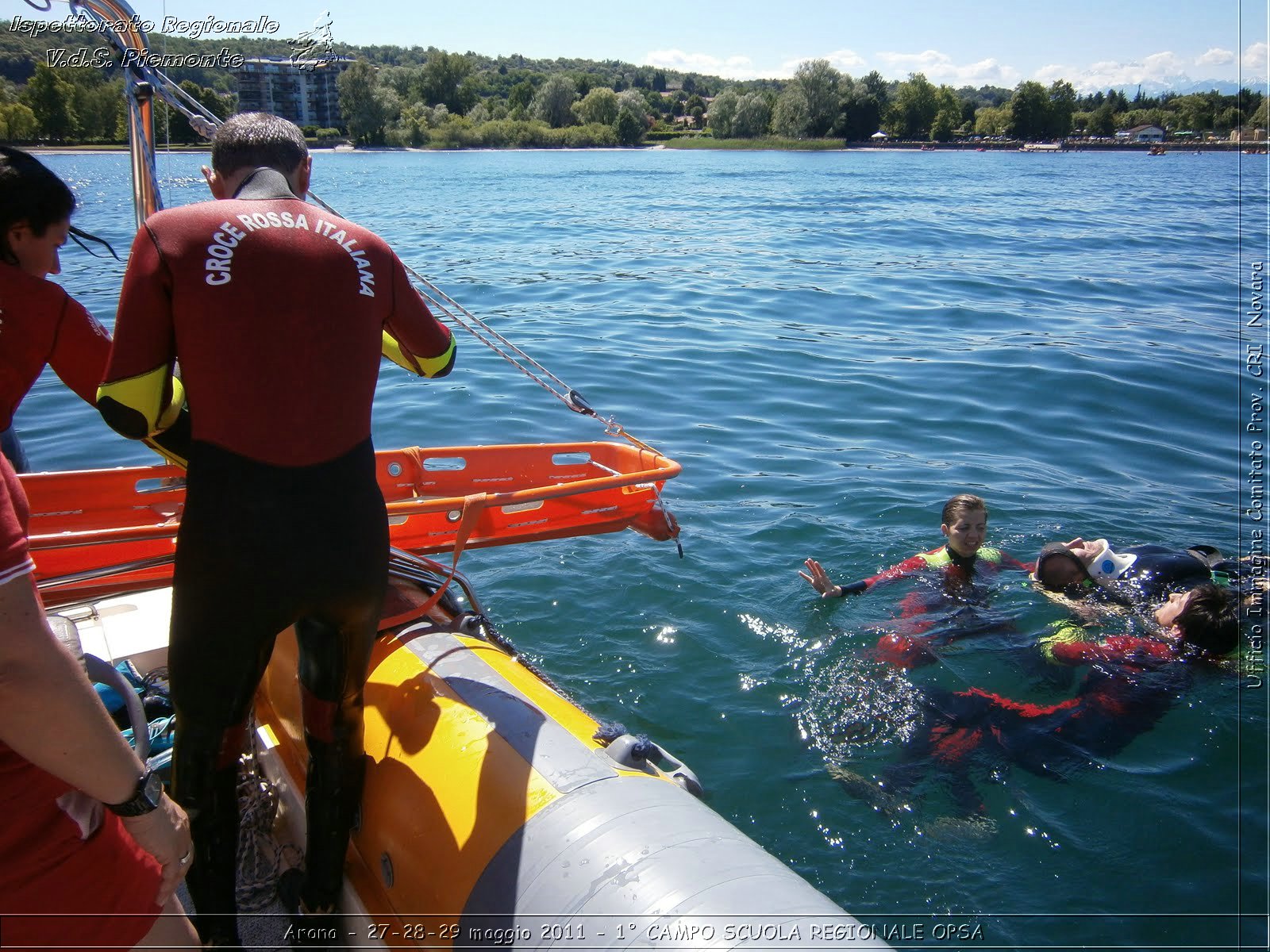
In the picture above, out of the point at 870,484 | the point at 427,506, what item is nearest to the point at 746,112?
the point at 870,484

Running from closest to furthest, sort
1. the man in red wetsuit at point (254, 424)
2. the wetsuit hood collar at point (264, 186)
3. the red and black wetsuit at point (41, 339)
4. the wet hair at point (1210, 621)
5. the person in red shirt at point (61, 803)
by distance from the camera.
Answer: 1. the person in red shirt at point (61, 803)
2. the man in red wetsuit at point (254, 424)
3. the wetsuit hood collar at point (264, 186)
4. the red and black wetsuit at point (41, 339)
5. the wet hair at point (1210, 621)

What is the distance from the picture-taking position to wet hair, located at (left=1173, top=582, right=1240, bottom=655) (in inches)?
175

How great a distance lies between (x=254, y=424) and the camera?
6.61ft

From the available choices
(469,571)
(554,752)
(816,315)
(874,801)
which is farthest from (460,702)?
(816,315)

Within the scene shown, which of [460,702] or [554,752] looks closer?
[554,752]

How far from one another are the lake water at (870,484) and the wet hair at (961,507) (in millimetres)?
519

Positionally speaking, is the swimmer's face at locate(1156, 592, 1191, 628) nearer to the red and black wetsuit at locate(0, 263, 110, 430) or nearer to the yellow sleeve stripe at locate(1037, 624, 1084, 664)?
the yellow sleeve stripe at locate(1037, 624, 1084, 664)

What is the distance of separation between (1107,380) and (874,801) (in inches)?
305

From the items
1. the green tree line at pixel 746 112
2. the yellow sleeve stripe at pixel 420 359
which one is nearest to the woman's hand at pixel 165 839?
the yellow sleeve stripe at pixel 420 359

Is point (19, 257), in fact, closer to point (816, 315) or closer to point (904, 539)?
point (904, 539)

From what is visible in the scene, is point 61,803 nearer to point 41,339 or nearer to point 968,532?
point 41,339

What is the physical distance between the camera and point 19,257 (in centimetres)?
231

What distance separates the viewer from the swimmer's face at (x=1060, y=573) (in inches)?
203

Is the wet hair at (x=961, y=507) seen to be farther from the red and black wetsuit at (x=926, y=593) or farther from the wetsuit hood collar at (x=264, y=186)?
the wetsuit hood collar at (x=264, y=186)
